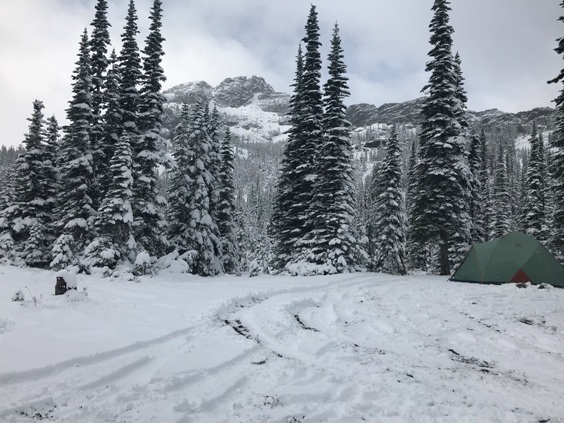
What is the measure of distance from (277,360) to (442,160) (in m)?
19.9

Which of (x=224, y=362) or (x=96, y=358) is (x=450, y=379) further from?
(x=96, y=358)

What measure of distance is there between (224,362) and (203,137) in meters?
21.1

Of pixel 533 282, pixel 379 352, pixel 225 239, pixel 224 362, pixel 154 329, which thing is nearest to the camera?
pixel 224 362

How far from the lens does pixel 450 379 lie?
19.6 feet

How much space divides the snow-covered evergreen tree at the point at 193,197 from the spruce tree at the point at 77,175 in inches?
215

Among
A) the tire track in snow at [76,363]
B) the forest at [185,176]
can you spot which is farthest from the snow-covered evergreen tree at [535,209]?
the tire track in snow at [76,363]

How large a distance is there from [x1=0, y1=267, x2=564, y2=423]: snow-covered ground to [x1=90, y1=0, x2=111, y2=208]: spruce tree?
46.6ft

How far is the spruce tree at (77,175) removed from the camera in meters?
21.1

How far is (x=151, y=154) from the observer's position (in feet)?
71.1

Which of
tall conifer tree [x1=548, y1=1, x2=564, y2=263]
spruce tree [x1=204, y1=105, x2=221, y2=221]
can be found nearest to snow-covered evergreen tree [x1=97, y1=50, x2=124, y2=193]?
spruce tree [x1=204, y1=105, x2=221, y2=221]

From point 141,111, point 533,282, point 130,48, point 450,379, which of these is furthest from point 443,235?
point 130,48

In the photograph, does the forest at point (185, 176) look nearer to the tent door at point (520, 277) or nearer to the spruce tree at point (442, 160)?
the spruce tree at point (442, 160)

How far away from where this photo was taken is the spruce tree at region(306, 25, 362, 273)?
22844 mm

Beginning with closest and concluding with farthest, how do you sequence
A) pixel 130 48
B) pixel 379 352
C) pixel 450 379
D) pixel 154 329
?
pixel 450 379, pixel 379 352, pixel 154 329, pixel 130 48
